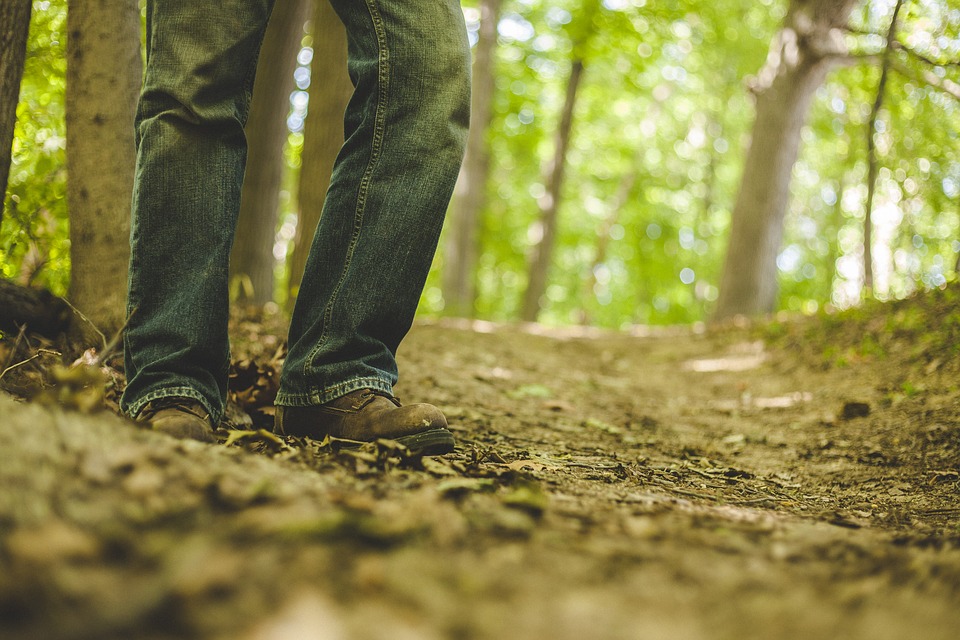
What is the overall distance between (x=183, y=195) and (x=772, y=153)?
791 centimetres

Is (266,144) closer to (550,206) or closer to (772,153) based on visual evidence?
(772,153)

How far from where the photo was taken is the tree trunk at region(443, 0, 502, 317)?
10.5 meters

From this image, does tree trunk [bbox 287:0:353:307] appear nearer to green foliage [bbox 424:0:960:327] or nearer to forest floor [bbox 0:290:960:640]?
forest floor [bbox 0:290:960:640]

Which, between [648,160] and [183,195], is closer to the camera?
[183,195]

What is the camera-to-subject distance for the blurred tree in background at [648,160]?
5.06m

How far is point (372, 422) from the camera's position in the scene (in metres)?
1.70

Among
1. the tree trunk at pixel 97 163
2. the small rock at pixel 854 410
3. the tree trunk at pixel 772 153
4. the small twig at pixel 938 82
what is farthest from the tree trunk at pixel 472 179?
the tree trunk at pixel 97 163

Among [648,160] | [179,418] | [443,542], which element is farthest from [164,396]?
[648,160]

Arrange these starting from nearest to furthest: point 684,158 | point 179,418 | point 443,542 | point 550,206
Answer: point 443,542 → point 179,418 → point 550,206 → point 684,158

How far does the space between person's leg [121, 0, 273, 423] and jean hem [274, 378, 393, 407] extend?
0.66ft

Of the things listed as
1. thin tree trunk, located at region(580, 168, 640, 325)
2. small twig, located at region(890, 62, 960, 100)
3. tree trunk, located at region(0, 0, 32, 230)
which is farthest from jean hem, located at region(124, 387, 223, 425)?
thin tree trunk, located at region(580, 168, 640, 325)

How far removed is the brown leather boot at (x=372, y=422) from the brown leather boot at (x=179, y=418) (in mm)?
226

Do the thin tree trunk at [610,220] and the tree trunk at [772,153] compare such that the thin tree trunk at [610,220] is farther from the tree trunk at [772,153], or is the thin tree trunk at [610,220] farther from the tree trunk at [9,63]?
the tree trunk at [9,63]

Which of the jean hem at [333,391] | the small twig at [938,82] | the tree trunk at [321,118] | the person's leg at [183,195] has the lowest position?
the jean hem at [333,391]
